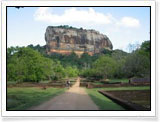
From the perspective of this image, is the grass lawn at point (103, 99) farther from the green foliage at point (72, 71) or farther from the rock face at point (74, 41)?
the rock face at point (74, 41)

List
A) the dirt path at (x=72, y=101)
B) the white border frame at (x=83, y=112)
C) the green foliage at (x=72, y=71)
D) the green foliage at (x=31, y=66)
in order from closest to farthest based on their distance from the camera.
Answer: the white border frame at (x=83, y=112), the dirt path at (x=72, y=101), the green foliage at (x=31, y=66), the green foliage at (x=72, y=71)

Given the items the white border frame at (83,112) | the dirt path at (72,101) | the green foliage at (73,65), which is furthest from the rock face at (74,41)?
the dirt path at (72,101)

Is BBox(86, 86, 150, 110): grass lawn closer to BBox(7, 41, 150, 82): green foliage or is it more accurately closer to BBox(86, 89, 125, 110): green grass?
BBox(86, 89, 125, 110): green grass

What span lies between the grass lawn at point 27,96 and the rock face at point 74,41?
0.91 metres

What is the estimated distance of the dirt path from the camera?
5977 mm

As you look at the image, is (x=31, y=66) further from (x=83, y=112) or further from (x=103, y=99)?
(x=103, y=99)

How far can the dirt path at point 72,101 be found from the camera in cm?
598

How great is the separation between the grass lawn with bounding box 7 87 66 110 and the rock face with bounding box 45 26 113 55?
913 millimetres

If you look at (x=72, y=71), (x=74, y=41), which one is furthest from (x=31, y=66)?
(x=74, y=41)

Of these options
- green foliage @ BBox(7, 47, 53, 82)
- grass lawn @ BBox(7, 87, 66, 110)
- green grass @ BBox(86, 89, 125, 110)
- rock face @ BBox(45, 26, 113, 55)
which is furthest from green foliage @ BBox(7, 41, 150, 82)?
green grass @ BBox(86, 89, 125, 110)

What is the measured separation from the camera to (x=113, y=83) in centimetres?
650

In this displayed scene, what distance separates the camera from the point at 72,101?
242 inches

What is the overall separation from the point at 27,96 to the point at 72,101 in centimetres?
102

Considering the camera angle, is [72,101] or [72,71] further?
[72,71]
